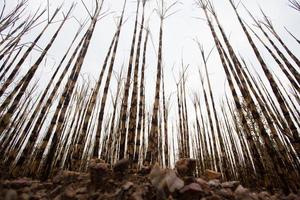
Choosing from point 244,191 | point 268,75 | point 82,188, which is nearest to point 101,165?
point 82,188

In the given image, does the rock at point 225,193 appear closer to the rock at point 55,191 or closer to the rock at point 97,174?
the rock at point 97,174

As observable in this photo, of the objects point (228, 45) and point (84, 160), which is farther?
point (84, 160)

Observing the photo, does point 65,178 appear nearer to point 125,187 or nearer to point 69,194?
point 69,194

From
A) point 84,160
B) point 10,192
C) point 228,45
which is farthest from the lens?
point 84,160

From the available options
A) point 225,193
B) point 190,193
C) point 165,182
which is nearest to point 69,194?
point 165,182

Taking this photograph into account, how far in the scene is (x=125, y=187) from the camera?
46.1 inches

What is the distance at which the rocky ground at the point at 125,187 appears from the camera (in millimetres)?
1111

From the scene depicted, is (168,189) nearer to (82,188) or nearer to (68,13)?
(82,188)

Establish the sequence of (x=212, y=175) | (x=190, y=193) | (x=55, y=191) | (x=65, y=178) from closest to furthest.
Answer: (x=190, y=193), (x=55, y=191), (x=65, y=178), (x=212, y=175)

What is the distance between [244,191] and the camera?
47.4 inches

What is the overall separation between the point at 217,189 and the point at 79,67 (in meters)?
2.11

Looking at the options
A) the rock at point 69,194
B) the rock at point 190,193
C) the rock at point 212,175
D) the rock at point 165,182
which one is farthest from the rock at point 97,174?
the rock at point 212,175

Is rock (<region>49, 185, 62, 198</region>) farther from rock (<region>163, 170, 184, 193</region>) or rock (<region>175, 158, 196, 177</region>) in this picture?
rock (<region>175, 158, 196, 177</region>)

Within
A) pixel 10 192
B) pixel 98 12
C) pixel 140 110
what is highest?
pixel 98 12
